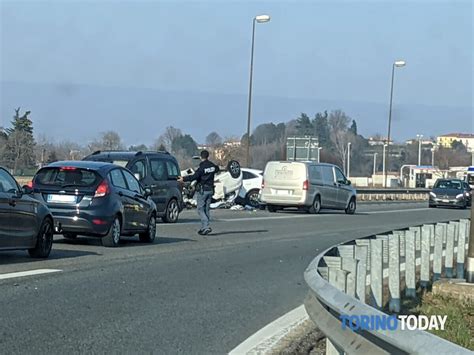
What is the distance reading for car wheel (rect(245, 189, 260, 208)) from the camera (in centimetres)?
3344

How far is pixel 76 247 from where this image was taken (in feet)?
49.6

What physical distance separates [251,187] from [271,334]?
82.2ft

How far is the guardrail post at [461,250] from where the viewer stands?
1382 cm

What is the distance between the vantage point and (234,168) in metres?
30.7

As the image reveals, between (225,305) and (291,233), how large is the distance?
448 inches

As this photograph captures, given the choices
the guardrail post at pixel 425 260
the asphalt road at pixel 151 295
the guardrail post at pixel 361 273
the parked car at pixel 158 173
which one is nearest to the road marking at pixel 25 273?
the asphalt road at pixel 151 295

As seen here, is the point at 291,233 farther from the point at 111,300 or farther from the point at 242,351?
the point at 242,351

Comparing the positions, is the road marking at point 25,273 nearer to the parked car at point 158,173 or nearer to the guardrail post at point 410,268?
the guardrail post at point 410,268

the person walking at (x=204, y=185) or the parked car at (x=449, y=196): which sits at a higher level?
the person walking at (x=204, y=185)

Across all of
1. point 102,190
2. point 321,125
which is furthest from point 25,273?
point 321,125

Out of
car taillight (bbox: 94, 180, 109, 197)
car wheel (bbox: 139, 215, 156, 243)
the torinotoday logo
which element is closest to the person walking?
car wheel (bbox: 139, 215, 156, 243)

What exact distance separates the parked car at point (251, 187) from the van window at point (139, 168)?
11620 mm

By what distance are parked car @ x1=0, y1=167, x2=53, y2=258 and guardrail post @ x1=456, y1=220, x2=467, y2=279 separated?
649 centimetres

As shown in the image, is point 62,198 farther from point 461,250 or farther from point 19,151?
point 19,151
